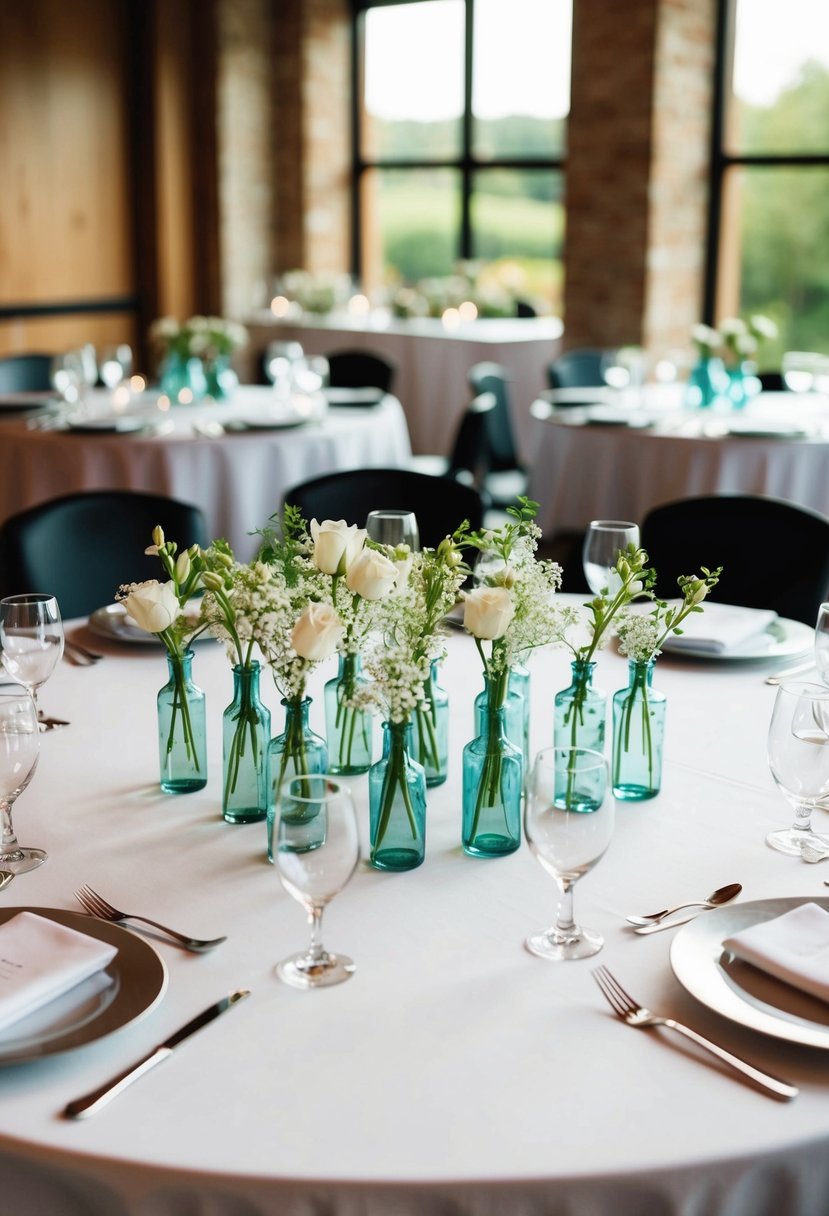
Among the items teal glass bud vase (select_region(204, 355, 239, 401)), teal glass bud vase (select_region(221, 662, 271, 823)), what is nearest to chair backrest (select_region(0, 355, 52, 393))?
teal glass bud vase (select_region(204, 355, 239, 401))

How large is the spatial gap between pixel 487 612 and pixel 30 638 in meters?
0.67

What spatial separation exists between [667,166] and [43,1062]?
653 centimetres

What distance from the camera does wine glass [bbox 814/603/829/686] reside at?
181cm

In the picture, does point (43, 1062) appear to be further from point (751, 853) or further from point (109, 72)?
point (109, 72)

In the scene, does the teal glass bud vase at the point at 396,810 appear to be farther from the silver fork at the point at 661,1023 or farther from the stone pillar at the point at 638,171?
the stone pillar at the point at 638,171

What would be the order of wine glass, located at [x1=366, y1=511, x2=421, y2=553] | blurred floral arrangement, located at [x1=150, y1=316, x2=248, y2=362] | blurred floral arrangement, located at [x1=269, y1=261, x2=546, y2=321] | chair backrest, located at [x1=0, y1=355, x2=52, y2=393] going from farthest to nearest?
blurred floral arrangement, located at [x1=269, y1=261, x2=546, y2=321]
chair backrest, located at [x1=0, y1=355, x2=52, y2=393]
blurred floral arrangement, located at [x1=150, y1=316, x2=248, y2=362]
wine glass, located at [x1=366, y1=511, x2=421, y2=553]

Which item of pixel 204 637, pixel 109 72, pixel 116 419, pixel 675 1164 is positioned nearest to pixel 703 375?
pixel 116 419

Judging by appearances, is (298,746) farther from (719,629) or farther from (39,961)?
(719,629)

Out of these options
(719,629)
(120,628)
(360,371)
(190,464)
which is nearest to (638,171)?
(360,371)

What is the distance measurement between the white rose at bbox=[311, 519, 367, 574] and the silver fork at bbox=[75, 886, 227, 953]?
1.32 feet

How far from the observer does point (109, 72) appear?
8.24 meters

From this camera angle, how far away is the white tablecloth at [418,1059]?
95 centimetres

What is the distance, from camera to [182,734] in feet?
5.29

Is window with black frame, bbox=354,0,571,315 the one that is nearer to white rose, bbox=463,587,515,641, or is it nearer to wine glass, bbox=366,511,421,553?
wine glass, bbox=366,511,421,553
